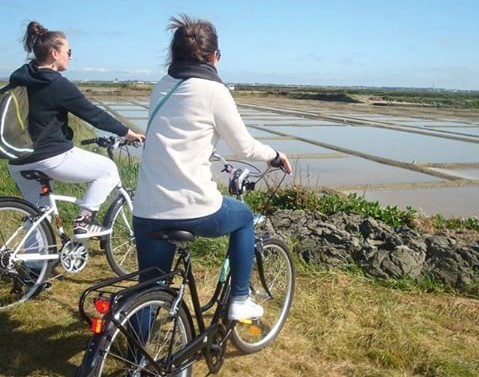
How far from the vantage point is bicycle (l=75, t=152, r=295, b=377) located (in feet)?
7.29

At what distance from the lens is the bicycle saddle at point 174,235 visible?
2.49 metres

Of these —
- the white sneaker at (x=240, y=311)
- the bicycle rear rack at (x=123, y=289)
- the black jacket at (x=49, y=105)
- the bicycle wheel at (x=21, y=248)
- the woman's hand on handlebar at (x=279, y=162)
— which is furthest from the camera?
the bicycle wheel at (x=21, y=248)

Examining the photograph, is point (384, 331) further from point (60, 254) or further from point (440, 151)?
point (440, 151)

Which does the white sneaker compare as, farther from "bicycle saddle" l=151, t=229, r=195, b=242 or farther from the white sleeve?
the white sleeve

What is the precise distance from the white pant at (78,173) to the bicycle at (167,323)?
1.24 meters

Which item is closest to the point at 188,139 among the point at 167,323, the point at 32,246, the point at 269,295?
the point at 167,323

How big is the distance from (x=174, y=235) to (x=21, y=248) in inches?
71.8

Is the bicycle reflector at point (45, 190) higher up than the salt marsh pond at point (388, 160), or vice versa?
the bicycle reflector at point (45, 190)

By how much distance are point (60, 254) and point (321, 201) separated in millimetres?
3691

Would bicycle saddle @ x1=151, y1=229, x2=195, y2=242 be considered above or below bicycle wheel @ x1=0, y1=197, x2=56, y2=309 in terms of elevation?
above

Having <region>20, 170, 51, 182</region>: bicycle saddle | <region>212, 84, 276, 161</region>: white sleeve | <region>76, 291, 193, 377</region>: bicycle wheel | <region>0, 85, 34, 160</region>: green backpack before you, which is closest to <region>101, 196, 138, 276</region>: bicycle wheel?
<region>20, 170, 51, 182</region>: bicycle saddle

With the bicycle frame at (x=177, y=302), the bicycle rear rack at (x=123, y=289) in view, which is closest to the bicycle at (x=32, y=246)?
the bicycle frame at (x=177, y=302)

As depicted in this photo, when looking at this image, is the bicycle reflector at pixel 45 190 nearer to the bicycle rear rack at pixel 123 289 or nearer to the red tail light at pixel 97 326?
the bicycle rear rack at pixel 123 289

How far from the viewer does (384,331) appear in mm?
3715
